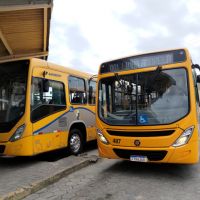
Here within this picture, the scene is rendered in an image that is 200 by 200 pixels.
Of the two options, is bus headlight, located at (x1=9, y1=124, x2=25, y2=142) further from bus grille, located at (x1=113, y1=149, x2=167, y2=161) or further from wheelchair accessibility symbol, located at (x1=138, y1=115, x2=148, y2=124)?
wheelchair accessibility symbol, located at (x1=138, y1=115, x2=148, y2=124)

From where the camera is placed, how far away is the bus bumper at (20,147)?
22.0 feet

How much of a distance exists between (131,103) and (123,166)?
1.86 metres

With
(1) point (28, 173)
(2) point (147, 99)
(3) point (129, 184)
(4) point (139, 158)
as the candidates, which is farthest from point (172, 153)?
(1) point (28, 173)

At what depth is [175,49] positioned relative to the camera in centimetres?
606

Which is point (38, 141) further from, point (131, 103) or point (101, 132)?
point (131, 103)

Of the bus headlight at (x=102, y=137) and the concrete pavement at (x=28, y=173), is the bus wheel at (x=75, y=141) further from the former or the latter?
the bus headlight at (x=102, y=137)

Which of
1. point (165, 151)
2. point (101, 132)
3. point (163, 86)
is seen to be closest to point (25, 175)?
point (101, 132)

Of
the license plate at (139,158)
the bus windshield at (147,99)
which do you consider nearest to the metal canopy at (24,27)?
the bus windshield at (147,99)

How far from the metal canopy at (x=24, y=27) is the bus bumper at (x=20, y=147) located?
7.39 ft

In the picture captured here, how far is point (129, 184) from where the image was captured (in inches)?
226

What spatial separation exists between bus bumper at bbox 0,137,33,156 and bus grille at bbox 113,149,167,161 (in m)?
2.08

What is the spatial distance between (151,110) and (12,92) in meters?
3.55

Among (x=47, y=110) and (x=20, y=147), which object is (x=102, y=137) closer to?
(x=47, y=110)

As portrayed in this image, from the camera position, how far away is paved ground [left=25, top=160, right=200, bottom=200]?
16.7 feet
